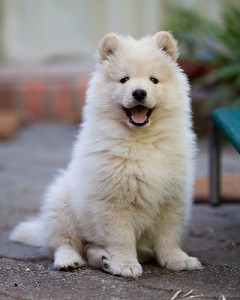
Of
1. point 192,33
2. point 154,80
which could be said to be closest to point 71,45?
point 192,33

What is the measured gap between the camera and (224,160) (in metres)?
7.49

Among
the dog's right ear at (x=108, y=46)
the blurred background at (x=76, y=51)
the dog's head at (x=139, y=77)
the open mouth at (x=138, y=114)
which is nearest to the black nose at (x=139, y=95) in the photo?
the dog's head at (x=139, y=77)

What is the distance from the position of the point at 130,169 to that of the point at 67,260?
0.59 metres

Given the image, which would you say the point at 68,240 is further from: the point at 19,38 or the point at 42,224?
the point at 19,38

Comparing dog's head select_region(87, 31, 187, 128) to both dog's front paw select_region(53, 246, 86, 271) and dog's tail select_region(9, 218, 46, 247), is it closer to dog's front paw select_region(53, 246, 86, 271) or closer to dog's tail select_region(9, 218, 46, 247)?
dog's front paw select_region(53, 246, 86, 271)

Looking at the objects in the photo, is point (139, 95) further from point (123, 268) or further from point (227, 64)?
point (227, 64)

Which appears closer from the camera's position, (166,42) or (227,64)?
(166,42)

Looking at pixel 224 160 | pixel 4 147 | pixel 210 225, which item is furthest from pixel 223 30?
pixel 210 225

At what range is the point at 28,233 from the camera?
15.9 ft

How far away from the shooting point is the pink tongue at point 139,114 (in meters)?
4.15

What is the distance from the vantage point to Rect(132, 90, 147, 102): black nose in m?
4.03

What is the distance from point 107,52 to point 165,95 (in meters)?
0.41

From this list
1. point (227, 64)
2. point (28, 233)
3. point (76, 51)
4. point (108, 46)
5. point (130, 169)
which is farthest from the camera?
point (76, 51)

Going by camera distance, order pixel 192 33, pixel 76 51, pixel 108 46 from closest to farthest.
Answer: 1. pixel 108 46
2. pixel 192 33
3. pixel 76 51
